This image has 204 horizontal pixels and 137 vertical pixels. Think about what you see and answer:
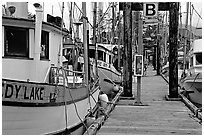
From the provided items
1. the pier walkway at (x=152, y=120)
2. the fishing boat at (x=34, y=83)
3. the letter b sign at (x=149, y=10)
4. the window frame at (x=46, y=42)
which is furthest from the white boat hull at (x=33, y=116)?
the letter b sign at (x=149, y=10)

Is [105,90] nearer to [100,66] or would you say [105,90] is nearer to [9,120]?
[100,66]

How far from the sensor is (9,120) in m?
6.49

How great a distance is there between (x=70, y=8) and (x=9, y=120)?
457cm

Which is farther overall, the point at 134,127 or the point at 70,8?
the point at 70,8

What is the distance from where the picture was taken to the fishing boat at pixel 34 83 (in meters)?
6.50

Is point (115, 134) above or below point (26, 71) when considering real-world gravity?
below

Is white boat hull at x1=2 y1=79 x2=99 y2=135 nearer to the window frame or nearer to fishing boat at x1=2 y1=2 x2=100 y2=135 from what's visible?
fishing boat at x1=2 y1=2 x2=100 y2=135

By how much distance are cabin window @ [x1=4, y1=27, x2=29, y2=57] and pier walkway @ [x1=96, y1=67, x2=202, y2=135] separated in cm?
249

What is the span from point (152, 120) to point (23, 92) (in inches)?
145

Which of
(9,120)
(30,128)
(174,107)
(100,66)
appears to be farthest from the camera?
(100,66)

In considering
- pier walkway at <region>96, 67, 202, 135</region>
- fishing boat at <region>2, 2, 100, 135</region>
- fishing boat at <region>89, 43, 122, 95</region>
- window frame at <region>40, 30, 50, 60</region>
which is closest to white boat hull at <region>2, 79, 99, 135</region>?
fishing boat at <region>2, 2, 100, 135</region>

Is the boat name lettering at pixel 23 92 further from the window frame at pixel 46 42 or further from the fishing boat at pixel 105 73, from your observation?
the fishing boat at pixel 105 73

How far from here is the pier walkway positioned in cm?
758

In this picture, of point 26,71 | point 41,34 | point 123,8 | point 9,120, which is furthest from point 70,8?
point 9,120
